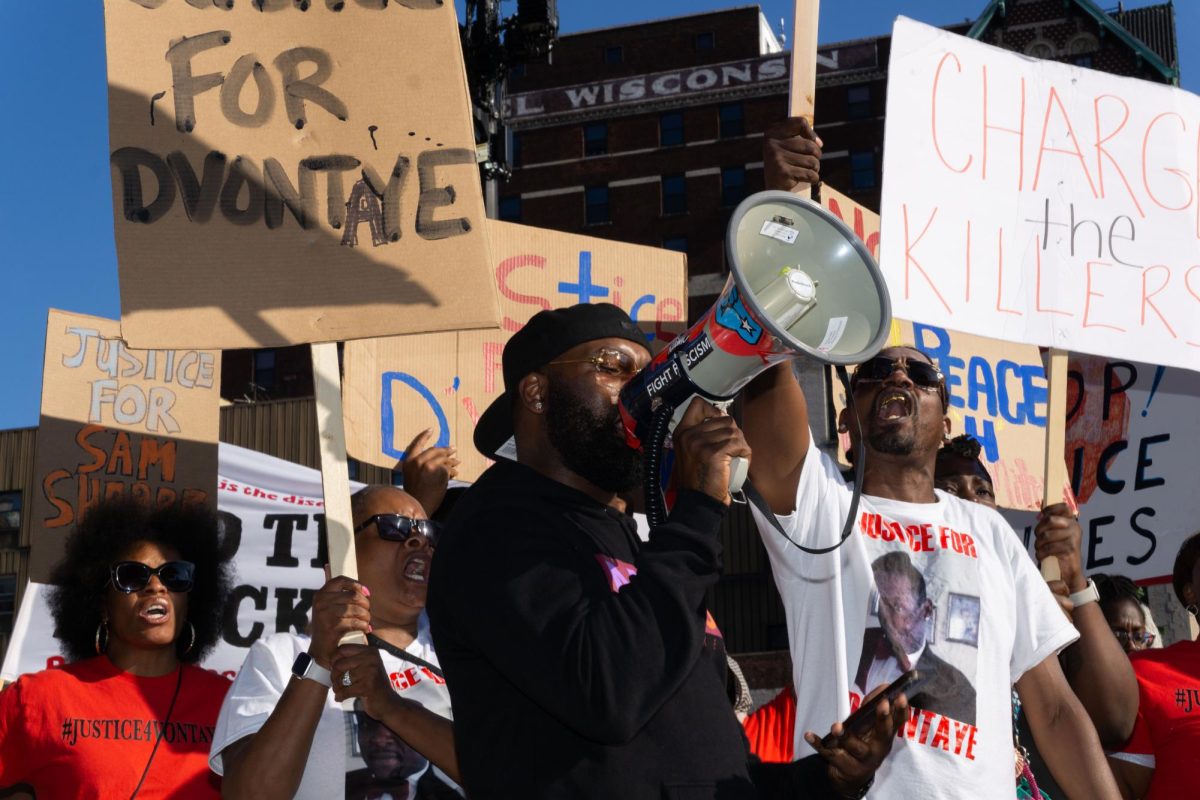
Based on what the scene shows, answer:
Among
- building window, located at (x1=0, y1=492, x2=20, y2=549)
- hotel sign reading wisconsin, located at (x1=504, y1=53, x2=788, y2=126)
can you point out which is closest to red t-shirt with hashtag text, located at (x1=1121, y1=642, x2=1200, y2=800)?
building window, located at (x1=0, y1=492, x2=20, y2=549)

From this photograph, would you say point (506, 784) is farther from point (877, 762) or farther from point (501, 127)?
point (501, 127)

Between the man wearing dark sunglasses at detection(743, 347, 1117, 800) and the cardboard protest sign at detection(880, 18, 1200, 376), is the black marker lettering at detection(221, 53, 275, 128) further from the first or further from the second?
the cardboard protest sign at detection(880, 18, 1200, 376)

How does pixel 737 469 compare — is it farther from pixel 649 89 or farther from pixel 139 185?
pixel 649 89

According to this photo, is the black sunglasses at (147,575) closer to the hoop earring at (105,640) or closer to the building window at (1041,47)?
the hoop earring at (105,640)

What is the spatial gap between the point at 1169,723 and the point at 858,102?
35.2 meters

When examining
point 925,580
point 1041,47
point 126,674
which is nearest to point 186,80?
point 126,674

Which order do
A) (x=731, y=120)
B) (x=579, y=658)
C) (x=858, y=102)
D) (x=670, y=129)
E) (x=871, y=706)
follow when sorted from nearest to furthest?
(x=579, y=658) → (x=871, y=706) → (x=858, y=102) → (x=731, y=120) → (x=670, y=129)

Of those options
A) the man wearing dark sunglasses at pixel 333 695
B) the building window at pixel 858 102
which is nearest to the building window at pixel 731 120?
the building window at pixel 858 102

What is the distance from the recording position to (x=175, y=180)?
3.37m

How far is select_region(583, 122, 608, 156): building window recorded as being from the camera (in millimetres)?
40062

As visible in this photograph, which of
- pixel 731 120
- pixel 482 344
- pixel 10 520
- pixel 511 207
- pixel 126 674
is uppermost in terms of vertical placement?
pixel 731 120

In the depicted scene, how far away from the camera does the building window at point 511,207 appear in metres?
40.6

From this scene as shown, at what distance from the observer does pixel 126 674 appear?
12.9 ft

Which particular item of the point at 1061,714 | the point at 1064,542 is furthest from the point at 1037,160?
the point at 1061,714
